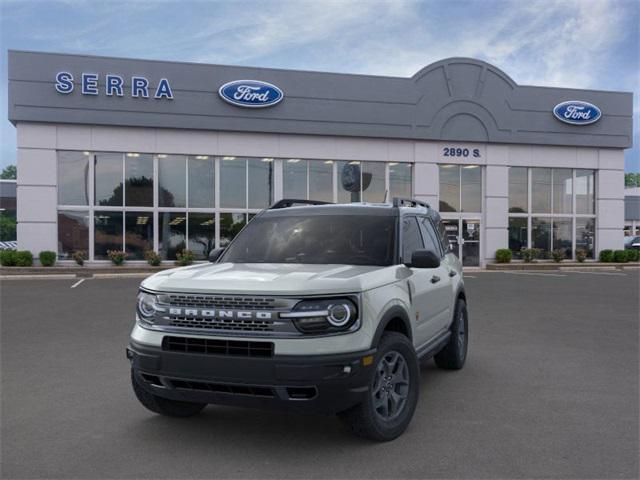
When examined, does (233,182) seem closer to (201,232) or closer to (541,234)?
(201,232)

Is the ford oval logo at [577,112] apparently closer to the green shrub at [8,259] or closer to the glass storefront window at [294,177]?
the glass storefront window at [294,177]

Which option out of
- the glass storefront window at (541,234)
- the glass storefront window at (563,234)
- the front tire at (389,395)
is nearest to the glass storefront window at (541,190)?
the glass storefront window at (541,234)

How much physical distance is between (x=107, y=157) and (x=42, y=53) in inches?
186

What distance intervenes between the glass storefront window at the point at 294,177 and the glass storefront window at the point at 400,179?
4.14 metres

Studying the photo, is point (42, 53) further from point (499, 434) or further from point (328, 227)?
point (499, 434)

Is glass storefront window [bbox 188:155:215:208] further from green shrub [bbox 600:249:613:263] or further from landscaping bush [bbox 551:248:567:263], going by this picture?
green shrub [bbox 600:249:613:263]

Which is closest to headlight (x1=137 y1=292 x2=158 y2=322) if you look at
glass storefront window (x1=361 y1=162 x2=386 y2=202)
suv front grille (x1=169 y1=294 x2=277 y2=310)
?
suv front grille (x1=169 y1=294 x2=277 y2=310)

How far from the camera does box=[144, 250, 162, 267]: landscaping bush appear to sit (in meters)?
23.2

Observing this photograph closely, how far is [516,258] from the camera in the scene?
27422 mm

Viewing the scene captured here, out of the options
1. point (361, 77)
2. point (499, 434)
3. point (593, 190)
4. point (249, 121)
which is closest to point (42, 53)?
point (249, 121)

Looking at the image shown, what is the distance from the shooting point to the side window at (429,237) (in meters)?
6.14

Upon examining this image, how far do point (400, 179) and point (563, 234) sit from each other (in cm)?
905

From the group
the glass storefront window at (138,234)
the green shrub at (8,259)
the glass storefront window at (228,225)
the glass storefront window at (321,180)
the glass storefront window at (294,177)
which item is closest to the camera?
the green shrub at (8,259)

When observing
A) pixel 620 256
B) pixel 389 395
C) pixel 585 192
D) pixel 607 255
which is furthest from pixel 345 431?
pixel 585 192
